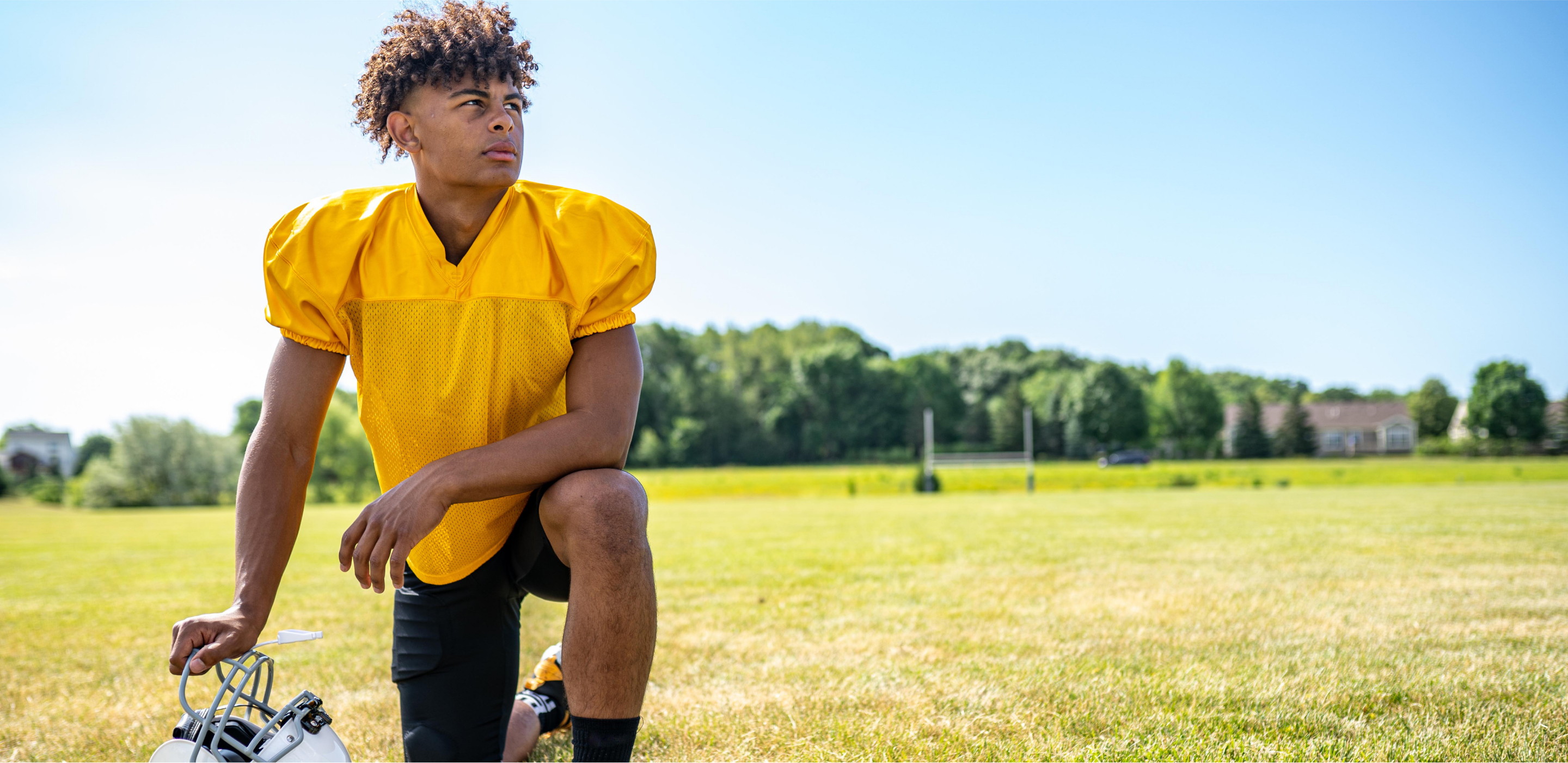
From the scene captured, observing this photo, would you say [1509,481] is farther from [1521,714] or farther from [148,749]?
[148,749]

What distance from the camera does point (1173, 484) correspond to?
29.7 metres

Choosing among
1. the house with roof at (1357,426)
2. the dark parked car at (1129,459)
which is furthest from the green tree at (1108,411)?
the dark parked car at (1129,459)

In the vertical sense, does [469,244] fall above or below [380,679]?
above

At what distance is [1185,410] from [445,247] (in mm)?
79506

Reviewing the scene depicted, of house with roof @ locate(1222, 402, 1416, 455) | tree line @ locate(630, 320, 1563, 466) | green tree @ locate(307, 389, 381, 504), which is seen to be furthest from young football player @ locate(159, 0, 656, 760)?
house with roof @ locate(1222, 402, 1416, 455)

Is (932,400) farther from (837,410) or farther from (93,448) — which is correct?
(93,448)

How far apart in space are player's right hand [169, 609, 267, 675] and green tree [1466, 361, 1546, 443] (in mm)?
74525

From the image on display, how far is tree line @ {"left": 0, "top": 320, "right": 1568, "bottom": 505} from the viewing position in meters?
62.2

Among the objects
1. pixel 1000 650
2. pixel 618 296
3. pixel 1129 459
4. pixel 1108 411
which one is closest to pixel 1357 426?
pixel 1108 411

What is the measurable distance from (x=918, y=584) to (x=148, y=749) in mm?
4207

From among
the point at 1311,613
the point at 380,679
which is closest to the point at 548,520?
the point at 380,679

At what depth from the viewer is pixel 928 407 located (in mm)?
75688

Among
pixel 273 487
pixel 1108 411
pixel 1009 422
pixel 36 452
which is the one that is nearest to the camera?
pixel 273 487

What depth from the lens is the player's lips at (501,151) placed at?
1800 millimetres
